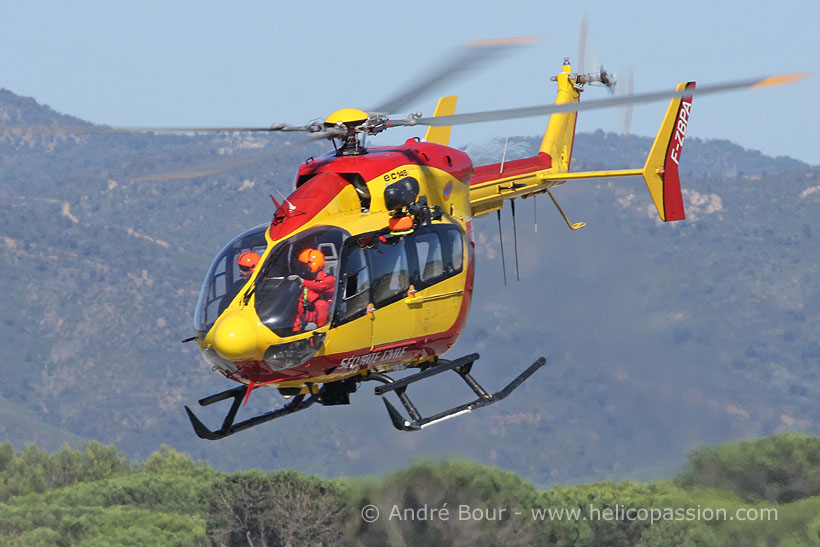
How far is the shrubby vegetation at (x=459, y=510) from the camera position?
4116 cm

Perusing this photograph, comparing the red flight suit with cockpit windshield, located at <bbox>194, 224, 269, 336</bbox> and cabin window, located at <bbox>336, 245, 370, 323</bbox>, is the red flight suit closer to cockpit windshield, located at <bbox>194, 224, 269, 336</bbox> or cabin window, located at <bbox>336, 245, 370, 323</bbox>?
cabin window, located at <bbox>336, 245, 370, 323</bbox>

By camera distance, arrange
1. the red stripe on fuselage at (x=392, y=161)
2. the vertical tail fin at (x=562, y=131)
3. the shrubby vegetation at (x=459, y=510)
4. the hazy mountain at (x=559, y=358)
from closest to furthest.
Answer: the red stripe on fuselage at (x=392, y=161) → the vertical tail fin at (x=562, y=131) → the shrubby vegetation at (x=459, y=510) → the hazy mountain at (x=559, y=358)

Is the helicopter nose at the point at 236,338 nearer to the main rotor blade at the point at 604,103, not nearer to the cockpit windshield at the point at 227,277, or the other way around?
the cockpit windshield at the point at 227,277

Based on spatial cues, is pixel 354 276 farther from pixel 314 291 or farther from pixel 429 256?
pixel 429 256

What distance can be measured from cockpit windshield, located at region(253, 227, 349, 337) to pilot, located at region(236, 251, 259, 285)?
0.19 meters

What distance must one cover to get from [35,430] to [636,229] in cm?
8302

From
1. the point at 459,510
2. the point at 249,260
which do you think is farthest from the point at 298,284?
the point at 459,510

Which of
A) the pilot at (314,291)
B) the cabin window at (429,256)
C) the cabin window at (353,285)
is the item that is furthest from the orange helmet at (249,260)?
the cabin window at (429,256)

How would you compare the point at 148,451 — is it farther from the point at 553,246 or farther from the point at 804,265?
the point at 804,265

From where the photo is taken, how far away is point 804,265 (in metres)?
180

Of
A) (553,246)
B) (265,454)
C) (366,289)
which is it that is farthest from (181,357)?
(366,289)

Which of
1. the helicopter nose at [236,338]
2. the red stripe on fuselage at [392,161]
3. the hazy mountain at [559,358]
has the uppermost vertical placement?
the red stripe on fuselage at [392,161]

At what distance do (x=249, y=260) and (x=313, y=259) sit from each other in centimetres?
83

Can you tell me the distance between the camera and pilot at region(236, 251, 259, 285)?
628 inches
